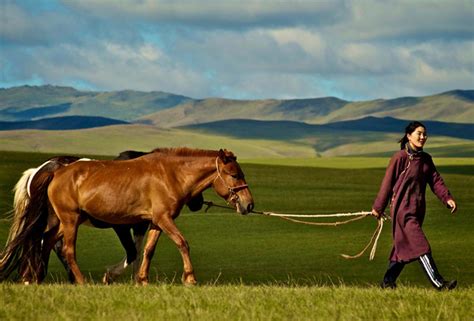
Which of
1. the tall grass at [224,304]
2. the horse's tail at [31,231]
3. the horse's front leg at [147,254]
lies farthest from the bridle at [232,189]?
the horse's tail at [31,231]

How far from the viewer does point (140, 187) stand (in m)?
12.4

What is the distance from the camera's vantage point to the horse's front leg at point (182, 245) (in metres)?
11.9

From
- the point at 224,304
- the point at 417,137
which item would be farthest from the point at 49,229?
the point at 417,137

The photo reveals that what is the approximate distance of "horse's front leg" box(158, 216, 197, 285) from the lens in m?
11.9

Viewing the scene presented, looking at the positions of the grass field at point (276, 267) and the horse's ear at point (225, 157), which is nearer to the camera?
the grass field at point (276, 267)

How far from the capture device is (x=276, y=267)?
23.1 meters

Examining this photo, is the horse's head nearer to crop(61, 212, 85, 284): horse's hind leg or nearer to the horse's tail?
crop(61, 212, 85, 284): horse's hind leg

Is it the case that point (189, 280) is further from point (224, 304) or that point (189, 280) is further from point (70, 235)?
point (224, 304)

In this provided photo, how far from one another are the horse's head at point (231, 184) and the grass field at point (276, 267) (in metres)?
1.11

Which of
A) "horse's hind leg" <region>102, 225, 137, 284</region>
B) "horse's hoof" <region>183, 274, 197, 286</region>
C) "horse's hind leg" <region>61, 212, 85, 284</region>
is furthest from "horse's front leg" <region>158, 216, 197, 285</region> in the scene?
"horse's hind leg" <region>102, 225, 137, 284</region>

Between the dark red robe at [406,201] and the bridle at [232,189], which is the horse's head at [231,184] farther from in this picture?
the dark red robe at [406,201]

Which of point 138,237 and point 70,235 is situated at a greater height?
point 70,235

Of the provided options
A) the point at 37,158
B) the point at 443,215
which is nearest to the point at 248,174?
the point at 37,158

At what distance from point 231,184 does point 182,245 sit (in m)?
1.20
